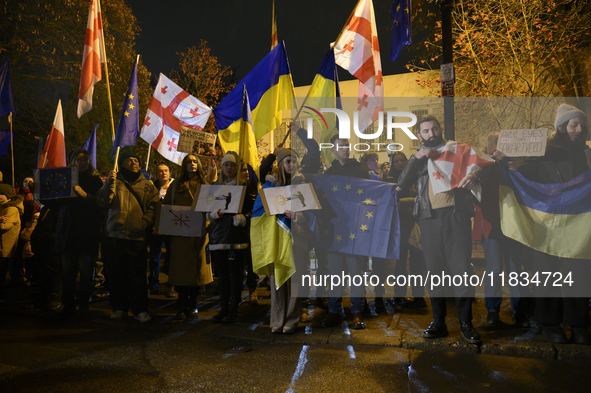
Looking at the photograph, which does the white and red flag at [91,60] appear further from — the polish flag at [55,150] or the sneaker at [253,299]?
the sneaker at [253,299]

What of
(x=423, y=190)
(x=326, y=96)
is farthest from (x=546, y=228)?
(x=326, y=96)

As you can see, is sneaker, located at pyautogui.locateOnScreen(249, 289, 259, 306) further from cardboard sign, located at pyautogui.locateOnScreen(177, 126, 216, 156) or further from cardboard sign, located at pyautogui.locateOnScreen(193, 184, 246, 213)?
cardboard sign, located at pyautogui.locateOnScreen(177, 126, 216, 156)

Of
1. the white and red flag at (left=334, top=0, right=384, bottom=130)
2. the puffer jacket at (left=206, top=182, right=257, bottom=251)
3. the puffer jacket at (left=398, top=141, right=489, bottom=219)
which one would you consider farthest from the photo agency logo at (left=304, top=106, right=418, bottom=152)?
the puffer jacket at (left=206, top=182, right=257, bottom=251)

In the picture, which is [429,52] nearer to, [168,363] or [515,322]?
[515,322]

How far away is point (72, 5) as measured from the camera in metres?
15.8

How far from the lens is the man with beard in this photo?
4336 mm

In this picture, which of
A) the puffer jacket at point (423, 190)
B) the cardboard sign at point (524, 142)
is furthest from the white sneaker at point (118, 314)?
the cardboard sign at point (524, 142)

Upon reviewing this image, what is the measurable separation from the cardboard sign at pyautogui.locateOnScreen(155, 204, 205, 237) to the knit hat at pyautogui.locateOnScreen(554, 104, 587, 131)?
4.27 meters

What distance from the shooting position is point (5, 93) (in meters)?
9.63

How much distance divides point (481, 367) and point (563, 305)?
3.95 feet

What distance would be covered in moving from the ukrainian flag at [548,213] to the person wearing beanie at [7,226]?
7115mm

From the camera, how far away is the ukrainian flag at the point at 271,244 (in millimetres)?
4867

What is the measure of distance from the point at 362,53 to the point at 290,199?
9.77ft

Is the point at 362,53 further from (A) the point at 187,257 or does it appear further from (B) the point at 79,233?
(B) the point at 79,233
